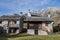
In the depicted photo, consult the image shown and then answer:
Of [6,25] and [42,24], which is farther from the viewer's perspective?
[6,25]

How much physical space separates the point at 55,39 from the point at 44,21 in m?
26.9

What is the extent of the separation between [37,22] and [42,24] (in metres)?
2.30

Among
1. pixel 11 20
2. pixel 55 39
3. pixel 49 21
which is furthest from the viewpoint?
pixel 11 20

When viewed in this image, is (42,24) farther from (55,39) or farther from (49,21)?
(55,39)

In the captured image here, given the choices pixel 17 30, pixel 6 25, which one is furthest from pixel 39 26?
pixel 6 25

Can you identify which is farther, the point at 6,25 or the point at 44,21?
the point at 6,25

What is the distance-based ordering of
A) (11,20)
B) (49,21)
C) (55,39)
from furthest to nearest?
(11,20)
(49,21)
(55,39)

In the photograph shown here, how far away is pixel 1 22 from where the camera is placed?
76188mm

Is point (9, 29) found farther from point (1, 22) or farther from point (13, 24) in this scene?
point (1, 22)

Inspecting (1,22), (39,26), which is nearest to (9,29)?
(1,22)

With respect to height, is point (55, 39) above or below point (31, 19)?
below

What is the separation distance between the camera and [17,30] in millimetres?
69438

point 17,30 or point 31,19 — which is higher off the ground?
point 31,19

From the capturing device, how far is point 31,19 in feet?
227
